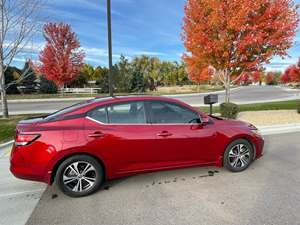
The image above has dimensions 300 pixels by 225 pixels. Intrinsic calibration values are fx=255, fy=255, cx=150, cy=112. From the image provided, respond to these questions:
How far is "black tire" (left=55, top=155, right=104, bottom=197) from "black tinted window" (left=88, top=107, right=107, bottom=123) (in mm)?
609

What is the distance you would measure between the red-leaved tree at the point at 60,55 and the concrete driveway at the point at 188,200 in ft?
85.8

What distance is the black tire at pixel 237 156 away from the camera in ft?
15.7

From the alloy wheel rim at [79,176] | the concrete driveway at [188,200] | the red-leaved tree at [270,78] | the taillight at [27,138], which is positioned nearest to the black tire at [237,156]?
the concrete driveway at [188,200]

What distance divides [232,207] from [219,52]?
316 inches

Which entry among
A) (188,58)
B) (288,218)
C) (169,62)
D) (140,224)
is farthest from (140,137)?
(169,62)

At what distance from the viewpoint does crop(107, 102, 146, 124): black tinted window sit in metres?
4.16

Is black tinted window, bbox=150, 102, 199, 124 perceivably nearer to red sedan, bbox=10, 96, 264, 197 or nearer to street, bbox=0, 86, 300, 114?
red sedan, bbox=10, 96, 264, 197

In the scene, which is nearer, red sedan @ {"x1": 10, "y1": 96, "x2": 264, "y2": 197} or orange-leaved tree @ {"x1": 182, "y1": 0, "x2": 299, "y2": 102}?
red sedan @ {"x1": 10, "y1": 96, "x2": 264, "y2": 197}

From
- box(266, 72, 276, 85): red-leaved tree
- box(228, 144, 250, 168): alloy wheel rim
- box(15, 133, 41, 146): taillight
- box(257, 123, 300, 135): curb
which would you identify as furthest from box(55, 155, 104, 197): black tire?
box(266, 72, 276, 85): red-leaved tree

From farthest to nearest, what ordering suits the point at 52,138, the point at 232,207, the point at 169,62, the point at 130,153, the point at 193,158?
the point at 169,62 < the point at 193,158 < the point at 130,153 < the point at 52,138 < the point at 232,207

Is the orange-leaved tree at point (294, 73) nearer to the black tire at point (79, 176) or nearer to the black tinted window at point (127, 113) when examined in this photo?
the black tinted window at point (127, 113)

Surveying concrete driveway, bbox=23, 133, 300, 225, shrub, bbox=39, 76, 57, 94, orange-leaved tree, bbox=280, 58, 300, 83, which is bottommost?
concrete driveway, bbox=23, 133, 300, 225

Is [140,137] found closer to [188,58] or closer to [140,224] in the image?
[140,224]

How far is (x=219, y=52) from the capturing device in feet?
34.2
